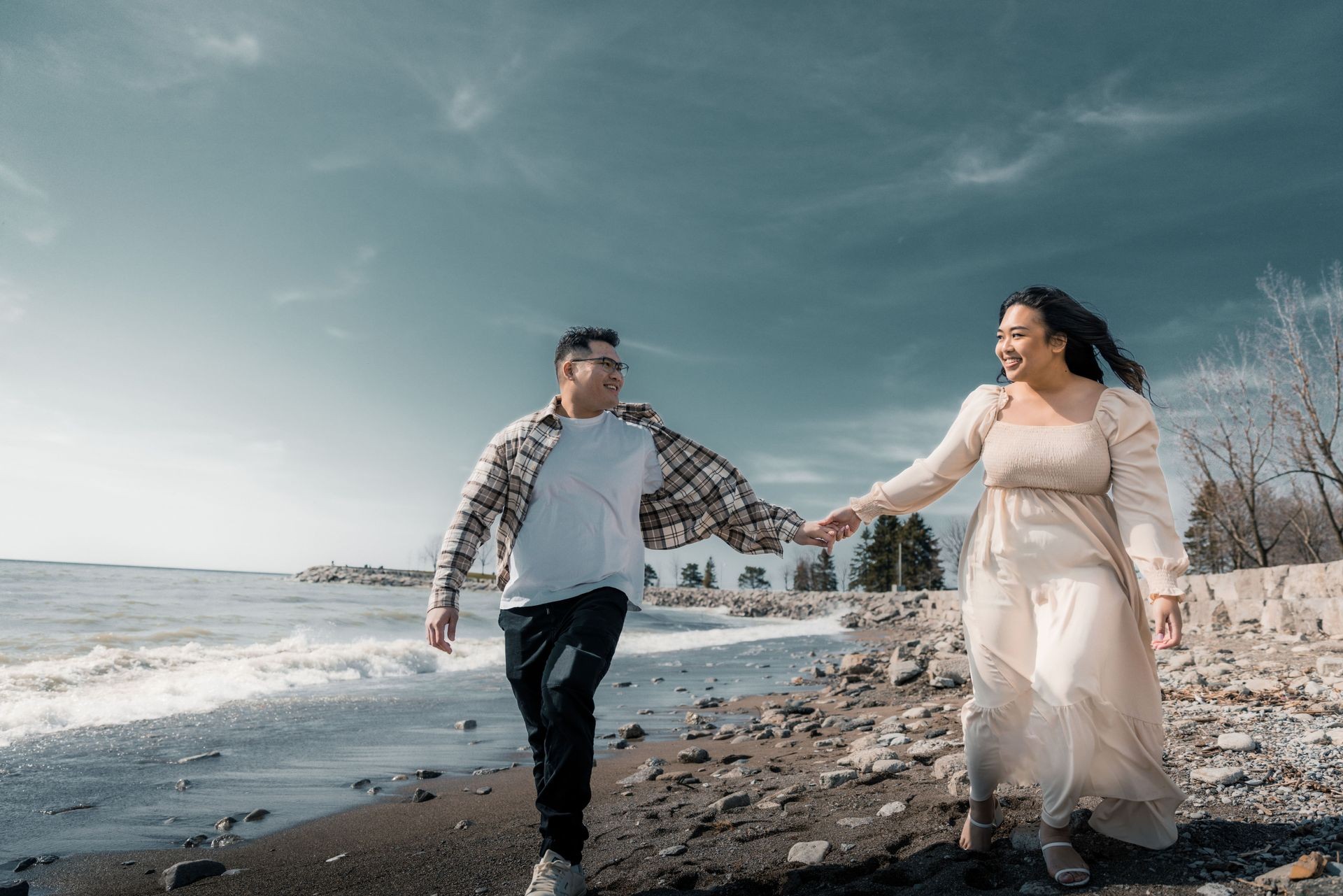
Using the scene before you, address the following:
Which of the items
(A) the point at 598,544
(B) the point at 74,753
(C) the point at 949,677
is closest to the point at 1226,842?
(A) the point at 598,544

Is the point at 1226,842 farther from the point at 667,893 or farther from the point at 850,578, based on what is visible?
the point at 850,578

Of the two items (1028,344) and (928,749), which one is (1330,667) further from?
(1028,344)

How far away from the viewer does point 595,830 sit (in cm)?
395

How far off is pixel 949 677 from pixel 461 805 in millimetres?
5727

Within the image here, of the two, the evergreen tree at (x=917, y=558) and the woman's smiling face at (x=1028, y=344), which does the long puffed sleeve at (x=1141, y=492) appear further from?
the evergreen tree at (x=917, y=558)

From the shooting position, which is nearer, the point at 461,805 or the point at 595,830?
the point at 595,830

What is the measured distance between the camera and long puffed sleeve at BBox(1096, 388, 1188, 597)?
2.62m

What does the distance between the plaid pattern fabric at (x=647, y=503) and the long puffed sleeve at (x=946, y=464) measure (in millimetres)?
625

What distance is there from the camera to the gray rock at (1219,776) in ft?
10.6

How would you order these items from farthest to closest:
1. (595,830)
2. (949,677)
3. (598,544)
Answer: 1. (949,677)
2. (595,830)
3. (598,544)

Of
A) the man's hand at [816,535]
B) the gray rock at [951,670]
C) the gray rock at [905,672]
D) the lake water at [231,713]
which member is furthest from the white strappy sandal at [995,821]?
the gray rock at [905,672]

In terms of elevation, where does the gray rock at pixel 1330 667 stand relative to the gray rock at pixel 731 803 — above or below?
above

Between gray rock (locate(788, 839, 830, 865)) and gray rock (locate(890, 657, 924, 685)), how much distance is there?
6.45 metres

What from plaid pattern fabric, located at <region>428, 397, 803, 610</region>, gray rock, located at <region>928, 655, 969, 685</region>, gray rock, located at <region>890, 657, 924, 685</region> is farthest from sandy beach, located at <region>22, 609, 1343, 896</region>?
gray rock, located at <region>890, 657, 924, 685</region>
